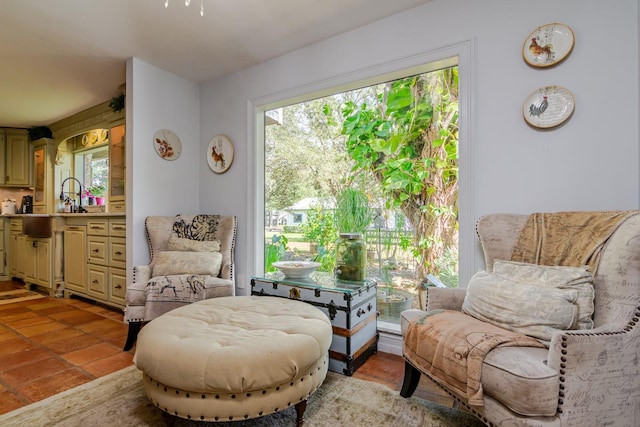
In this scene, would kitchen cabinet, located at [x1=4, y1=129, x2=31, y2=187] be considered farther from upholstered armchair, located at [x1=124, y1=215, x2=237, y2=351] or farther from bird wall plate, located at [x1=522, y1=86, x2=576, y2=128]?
bird wall plate, located at [x1=522, y1=86, x2=576, y2=128]

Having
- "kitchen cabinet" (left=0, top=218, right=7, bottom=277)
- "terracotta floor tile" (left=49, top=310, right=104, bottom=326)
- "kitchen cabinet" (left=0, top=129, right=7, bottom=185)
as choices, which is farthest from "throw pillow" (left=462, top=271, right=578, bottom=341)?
"kitchen cabinet" (left=0, top=129, right=7, bottom=185)

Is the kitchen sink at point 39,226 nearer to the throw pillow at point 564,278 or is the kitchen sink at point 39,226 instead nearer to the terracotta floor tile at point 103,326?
the terracotta floor tile at point 103,326

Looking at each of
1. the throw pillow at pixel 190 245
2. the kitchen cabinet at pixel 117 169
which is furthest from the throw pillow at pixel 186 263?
the kitchen cabinet at pixel 117 169

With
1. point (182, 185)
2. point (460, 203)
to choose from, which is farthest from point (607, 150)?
point (182, 185)

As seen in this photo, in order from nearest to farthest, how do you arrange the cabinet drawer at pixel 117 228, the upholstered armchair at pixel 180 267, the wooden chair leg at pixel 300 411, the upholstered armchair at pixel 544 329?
the upholstered armchair at pixel 544 329 < the wooden chair leg at pixel 300 411 < the upholstered armchair at pixel 180 267 < the cabinet drawer at pixel 117 228

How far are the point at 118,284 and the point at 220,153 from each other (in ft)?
5.38

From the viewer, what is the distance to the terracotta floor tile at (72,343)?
7.46 ft

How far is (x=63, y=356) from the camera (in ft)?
7.07

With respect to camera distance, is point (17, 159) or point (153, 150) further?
point (17, 159)

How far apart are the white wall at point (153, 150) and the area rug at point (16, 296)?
2.00m

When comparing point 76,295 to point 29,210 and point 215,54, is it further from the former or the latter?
point 215,54

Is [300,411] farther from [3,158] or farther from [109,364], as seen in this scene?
[3,158]

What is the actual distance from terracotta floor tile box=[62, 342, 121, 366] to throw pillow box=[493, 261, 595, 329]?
2580 mm

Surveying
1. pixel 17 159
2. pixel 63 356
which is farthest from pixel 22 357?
pixel 17 159
